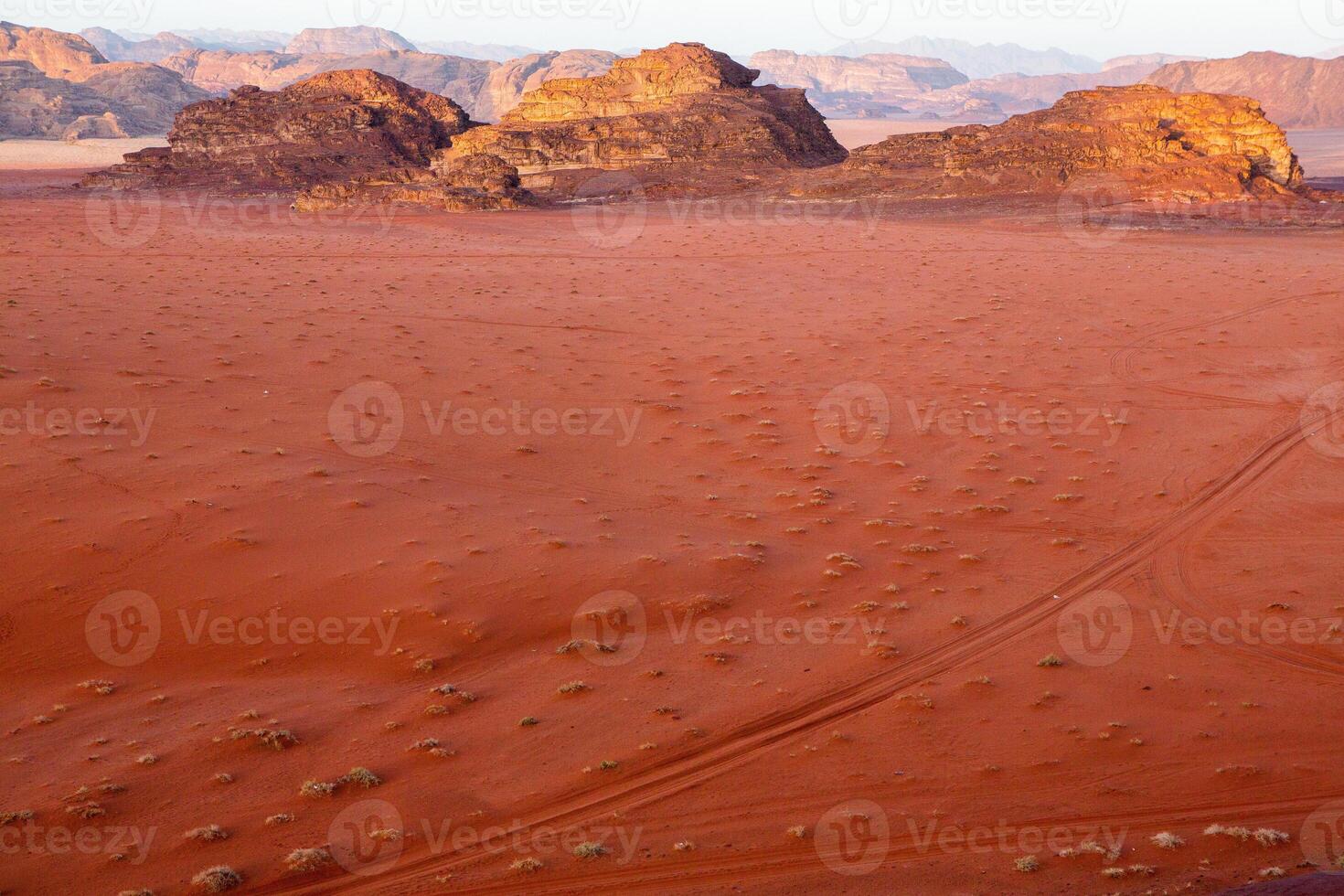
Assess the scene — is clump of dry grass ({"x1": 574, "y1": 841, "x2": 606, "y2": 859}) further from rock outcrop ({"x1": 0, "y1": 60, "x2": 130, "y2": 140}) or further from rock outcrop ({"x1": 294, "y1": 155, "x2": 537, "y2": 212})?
rock outcrop ({"x1": 0, "y1": 60, "x2": 130, "y2": 140})

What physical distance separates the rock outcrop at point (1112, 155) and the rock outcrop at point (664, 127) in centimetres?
781

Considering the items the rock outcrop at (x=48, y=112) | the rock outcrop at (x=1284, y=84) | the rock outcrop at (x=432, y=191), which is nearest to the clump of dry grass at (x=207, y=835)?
the rock outcrop at (x=432, y=191)

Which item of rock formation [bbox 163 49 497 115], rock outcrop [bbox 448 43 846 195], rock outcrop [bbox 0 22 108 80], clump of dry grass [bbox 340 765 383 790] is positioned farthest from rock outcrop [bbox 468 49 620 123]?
clump of dry grass [bbox 340 765 383 790]

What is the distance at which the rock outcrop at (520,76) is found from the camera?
519 ft

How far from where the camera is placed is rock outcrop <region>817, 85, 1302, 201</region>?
46.0m

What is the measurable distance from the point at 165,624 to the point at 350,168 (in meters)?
56.5

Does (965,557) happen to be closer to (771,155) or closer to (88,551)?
(88,551)

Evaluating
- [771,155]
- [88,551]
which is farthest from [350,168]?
[88,551]

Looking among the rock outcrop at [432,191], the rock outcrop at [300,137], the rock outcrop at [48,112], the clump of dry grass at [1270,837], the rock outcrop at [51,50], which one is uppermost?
the rock outcrop at [51,50]

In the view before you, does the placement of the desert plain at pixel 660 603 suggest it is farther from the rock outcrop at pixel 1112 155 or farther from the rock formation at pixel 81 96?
the rock formation at pixel 81 96

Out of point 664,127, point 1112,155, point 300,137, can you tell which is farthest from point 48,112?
point 1112,155

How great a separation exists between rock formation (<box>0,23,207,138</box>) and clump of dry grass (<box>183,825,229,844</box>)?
122 metres

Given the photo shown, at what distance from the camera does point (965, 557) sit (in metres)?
12.2

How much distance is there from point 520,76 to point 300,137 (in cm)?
10816
